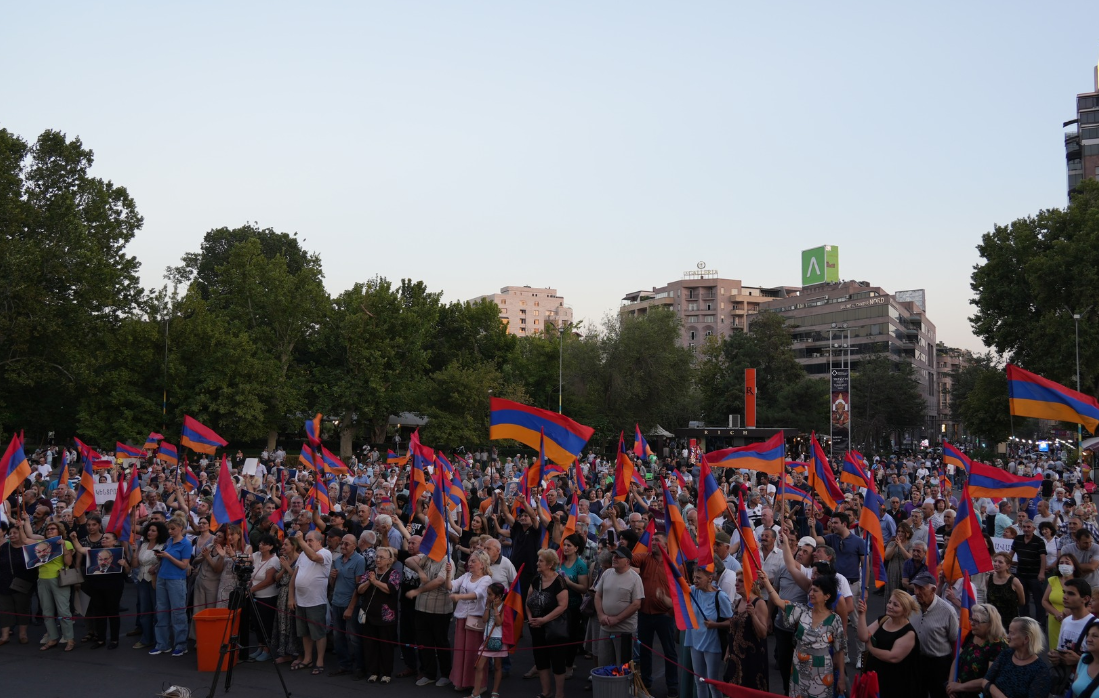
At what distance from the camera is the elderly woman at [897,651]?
697 cm

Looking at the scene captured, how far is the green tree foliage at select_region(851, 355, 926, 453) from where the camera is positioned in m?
79.3

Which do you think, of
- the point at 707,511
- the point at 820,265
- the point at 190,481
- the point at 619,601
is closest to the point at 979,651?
the point at 707,511

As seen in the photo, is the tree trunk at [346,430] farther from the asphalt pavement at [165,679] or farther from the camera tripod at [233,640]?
the camera tripod at [233,640]

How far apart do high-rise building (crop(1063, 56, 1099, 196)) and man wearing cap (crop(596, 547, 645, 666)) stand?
99417 millimetres

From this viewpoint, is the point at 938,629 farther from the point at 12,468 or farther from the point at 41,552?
the point at 12,468

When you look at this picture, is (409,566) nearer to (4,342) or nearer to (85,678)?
(85,678)

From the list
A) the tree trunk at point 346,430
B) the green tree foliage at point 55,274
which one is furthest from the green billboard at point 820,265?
the green tree foliage at point 55,274

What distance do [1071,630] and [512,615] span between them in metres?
4.95

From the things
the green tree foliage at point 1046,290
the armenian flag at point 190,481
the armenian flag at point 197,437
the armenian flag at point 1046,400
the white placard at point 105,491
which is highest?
the green tree foliage at point 1046,290

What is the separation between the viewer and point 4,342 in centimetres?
4228

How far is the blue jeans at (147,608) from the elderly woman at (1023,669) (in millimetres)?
9562

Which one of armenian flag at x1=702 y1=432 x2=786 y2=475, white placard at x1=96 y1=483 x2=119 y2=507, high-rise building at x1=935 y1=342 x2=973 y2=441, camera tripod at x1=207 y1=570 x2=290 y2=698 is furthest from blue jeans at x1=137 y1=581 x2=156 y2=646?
high-rise building at x1=935 y1=342 x2=973 y2=441

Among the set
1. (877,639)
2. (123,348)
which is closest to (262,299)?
(123,348)

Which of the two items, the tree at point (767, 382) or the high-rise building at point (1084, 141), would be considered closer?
the tree at point (767, 382)
